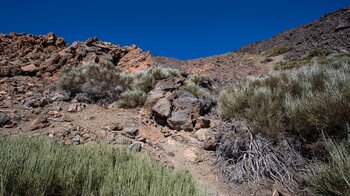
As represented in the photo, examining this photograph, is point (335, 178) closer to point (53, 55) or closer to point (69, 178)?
point (69, 178)

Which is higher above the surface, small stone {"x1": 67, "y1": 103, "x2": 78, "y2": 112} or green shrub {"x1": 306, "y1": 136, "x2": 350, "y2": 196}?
small stone {"x1": 67, "y1": 103, "x2": 78, "y2": 112}

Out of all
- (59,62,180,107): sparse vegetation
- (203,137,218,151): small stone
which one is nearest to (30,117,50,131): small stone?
(59,62,180,107): sparse vegetation

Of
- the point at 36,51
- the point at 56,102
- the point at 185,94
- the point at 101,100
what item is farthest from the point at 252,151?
the point at 36,51

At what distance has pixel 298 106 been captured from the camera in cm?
367

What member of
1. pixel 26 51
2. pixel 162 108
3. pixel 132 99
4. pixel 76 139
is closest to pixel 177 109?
pixel 162 108

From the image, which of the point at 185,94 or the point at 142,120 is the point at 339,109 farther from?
the point at 142,120

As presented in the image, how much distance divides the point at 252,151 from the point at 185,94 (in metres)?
2.42

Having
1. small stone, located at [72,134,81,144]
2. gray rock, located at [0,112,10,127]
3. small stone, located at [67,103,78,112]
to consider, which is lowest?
small stone, located at [72,134,81,144]

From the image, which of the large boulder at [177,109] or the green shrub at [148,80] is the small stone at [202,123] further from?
the green shrub at [148,80]

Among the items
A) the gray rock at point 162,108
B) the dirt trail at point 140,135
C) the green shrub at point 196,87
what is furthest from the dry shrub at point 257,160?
the green shrub at point 196,87

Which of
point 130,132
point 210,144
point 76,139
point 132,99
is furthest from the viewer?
point 132,99

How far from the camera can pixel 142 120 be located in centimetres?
526

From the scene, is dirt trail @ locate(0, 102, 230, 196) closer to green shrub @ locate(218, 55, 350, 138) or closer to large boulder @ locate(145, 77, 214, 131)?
large boulder @ locate(145, 77, 214, 131)

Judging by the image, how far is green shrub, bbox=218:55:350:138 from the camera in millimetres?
3199
